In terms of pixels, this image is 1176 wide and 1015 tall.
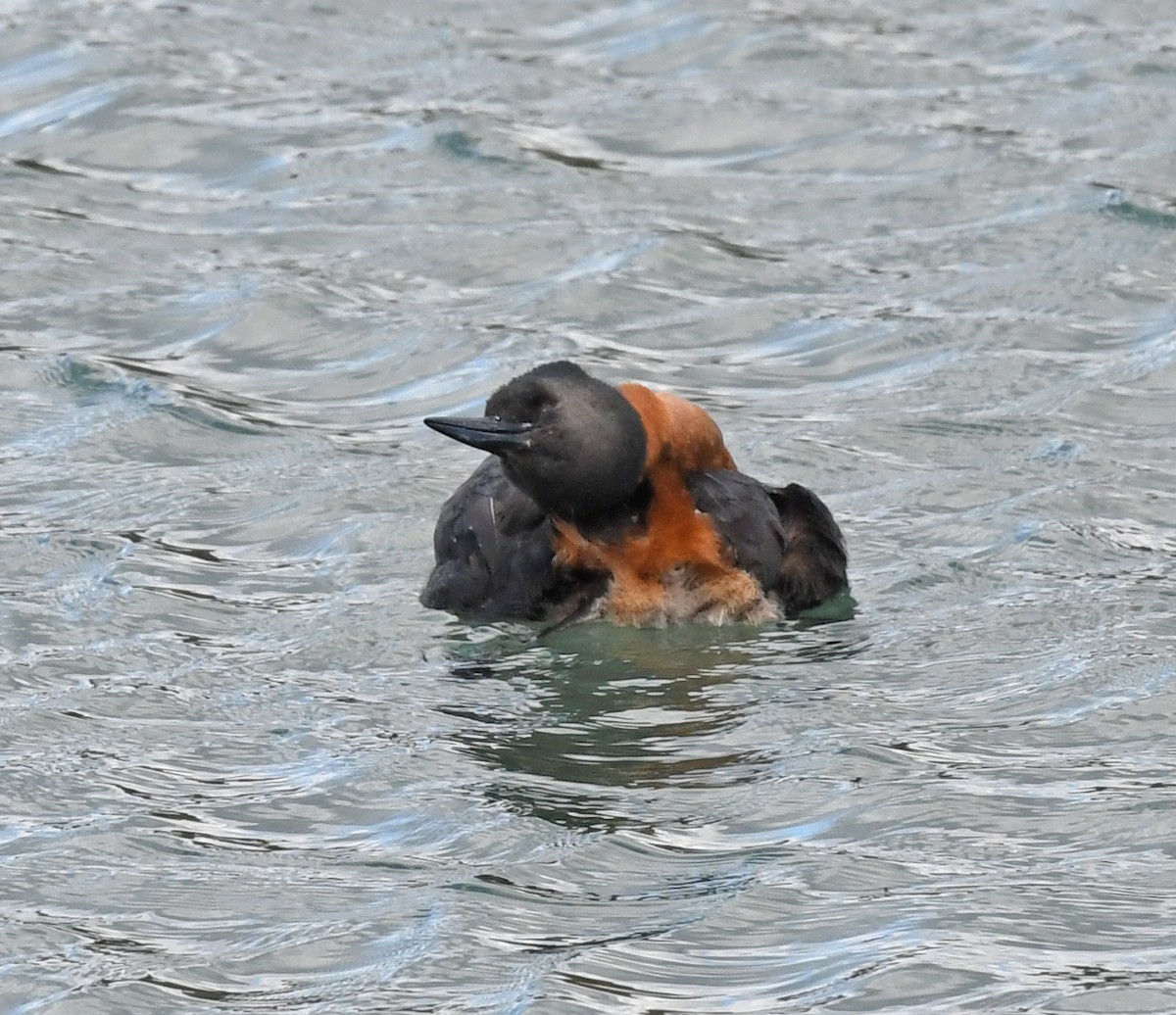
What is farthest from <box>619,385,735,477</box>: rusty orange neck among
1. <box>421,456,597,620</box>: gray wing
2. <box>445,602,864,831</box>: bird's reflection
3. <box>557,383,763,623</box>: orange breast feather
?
<box>445,602,864,831</box>: bird's reflection

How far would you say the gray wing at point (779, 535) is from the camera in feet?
29.4

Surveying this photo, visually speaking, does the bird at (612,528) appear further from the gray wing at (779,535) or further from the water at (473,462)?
the water at (473,462)

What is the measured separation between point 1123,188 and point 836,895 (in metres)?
8.08

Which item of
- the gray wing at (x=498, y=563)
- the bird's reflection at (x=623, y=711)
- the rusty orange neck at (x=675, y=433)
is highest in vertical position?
the rusty orange neck at (x=675, y=433)

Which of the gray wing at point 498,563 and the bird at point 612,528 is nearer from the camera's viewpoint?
the bird at point 612,528

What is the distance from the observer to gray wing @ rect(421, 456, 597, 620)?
351 inches

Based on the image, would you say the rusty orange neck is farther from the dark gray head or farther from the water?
the water

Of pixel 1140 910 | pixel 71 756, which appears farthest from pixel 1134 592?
Answer: pixel 71 756

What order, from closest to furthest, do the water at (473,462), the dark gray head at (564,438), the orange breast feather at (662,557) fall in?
the water at (473,462)
the dark gray head at (564,438)
the orange breast feather at (662,557)

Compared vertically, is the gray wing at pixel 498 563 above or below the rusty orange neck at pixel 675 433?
below

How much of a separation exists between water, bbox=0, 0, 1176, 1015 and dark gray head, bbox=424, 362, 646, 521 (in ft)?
1.77

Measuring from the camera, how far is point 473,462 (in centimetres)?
1107

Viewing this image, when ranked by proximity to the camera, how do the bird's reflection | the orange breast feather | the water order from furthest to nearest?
the orange breast feather
the bird's reflection
the water

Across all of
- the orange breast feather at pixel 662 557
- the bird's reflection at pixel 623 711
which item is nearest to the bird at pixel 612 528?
the orange breast feather at pixel 662 557
